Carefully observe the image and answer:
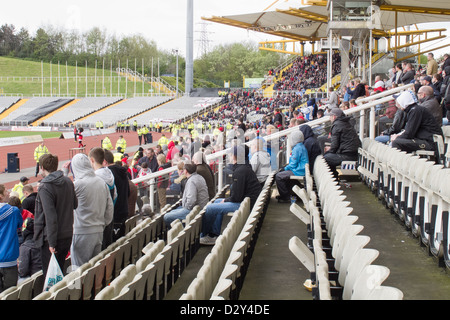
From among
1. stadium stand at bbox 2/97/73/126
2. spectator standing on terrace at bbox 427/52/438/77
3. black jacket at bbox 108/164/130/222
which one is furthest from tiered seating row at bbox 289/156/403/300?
stadium stand at bbox 2/97/73/126

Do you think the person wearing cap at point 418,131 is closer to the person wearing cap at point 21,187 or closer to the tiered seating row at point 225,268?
the tiered seating row at point 225,268

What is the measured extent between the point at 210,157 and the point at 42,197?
4307 mm

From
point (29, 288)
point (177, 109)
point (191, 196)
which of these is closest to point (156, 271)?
point (29, 288)

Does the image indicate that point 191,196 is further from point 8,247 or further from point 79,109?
point 79,109

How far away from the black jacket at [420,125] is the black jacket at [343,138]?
35.0 inches

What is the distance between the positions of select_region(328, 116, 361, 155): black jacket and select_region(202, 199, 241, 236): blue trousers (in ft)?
8.56

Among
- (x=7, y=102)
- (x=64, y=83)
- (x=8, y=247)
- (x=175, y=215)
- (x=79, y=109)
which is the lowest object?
(x=8, y=247)

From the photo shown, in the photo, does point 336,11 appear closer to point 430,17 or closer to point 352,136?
point 430,17

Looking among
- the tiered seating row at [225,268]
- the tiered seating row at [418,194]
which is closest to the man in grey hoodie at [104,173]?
the tiered seating row at [225,268]

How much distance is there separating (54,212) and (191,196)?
2.13m

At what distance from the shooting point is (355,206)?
6570mm

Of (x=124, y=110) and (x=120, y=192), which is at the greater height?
(x=124, y=110)

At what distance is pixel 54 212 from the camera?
194 inches

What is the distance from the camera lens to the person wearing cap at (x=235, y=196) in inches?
239
